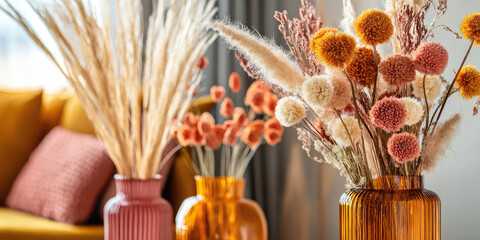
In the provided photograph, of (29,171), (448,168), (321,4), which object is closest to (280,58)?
(448,168)

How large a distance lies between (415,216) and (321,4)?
1136mm

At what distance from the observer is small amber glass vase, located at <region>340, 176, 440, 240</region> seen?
0.73 metres

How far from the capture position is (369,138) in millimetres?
786

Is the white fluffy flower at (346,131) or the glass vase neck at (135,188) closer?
the white fluffy flower at (346,131)

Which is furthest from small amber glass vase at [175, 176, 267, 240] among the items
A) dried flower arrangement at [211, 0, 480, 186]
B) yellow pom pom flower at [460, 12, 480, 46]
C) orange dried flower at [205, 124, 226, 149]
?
yellow pom pom flower at [460, 12, 480, 46]

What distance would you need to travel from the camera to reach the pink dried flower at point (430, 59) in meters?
0.69

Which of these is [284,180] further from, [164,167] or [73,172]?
[73,172]

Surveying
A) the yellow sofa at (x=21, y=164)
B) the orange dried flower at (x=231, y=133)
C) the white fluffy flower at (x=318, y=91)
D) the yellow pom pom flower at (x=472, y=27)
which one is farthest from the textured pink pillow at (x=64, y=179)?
the yellow pom pom flower at (x=472, y=27)

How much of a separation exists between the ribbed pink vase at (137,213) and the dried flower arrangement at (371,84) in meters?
0.46

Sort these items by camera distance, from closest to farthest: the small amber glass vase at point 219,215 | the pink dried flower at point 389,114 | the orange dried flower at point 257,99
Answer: the pink dried flower at point 389,114 < the small amber glass vase at point 219,215 < the orange dried flower at point 257,99

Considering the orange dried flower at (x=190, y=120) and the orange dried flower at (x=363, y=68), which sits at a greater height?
the orange dried flower at (x=363, y=68)

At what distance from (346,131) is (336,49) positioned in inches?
4.9

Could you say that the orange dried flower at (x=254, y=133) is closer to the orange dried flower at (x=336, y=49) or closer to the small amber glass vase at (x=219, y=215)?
the small amber glass vase at (x=219, y=215)

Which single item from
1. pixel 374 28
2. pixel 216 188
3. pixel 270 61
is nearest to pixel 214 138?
pixel 216 188
